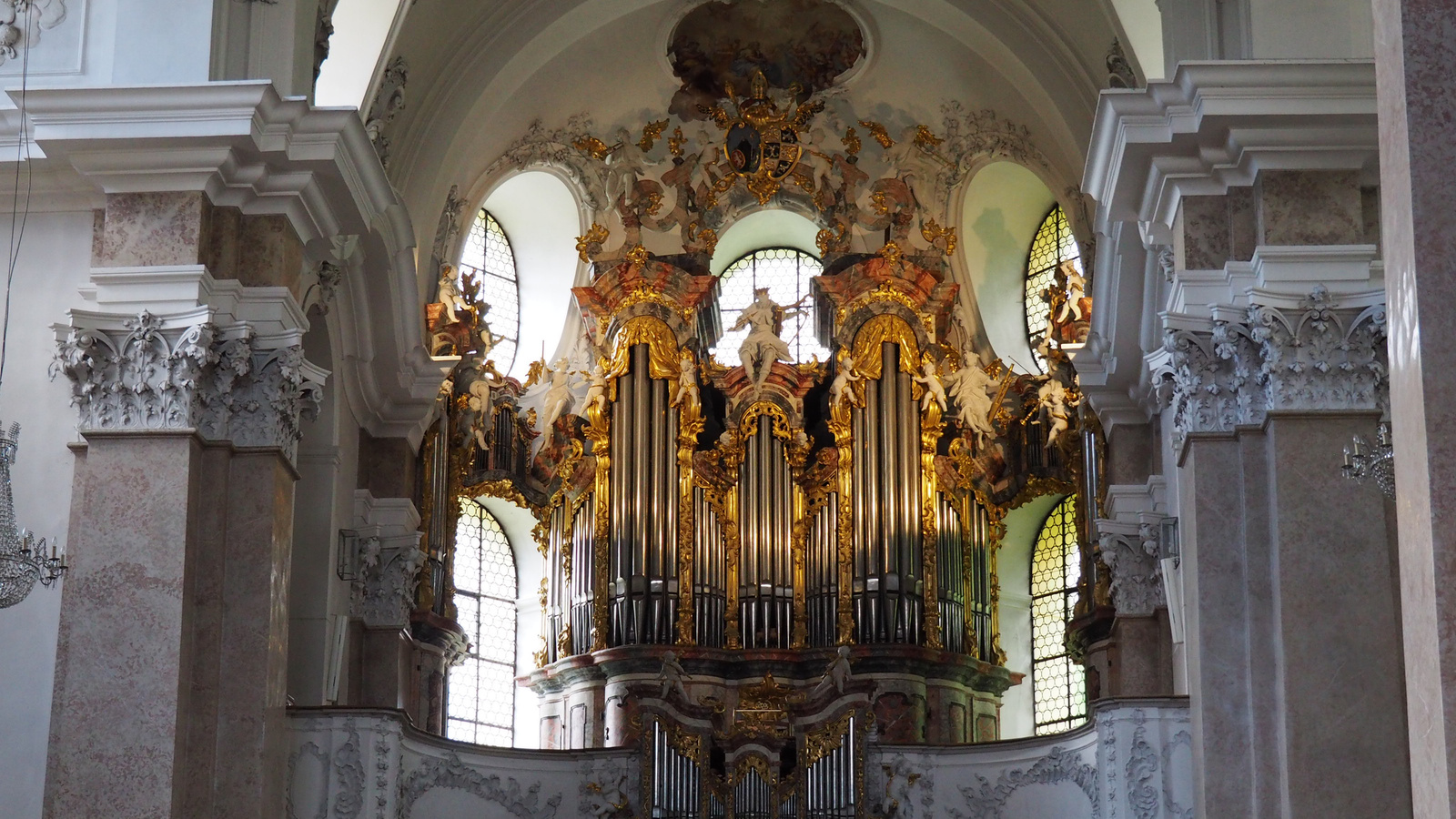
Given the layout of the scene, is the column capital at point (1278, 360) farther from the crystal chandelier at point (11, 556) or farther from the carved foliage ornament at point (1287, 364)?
the crystal chandelier at point (11, 556)

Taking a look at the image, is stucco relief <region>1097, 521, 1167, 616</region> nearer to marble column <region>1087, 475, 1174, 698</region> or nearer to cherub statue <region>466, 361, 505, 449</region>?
marble column <region>1087, 475, 1174, 698</region>

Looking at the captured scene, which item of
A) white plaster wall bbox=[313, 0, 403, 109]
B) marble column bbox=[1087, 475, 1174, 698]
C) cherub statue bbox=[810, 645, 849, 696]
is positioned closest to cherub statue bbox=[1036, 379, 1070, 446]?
marble column bbox=[1087, 475, 1174, 698]

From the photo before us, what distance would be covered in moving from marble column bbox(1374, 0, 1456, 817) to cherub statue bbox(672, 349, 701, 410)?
44.2 feet

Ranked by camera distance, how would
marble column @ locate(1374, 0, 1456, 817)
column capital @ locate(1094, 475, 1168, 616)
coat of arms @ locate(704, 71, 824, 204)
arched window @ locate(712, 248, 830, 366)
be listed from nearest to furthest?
marble column @ locate(1374, 0, 1456, 817) < column capital @ locate(1094, 475, 1168, 616) < coat of arms @ locate(704, 71, 824, 204) < arched window @ locate(712, 248, 830, 366)

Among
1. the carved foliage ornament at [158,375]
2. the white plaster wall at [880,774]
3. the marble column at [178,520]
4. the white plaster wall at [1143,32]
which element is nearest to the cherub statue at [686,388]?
the white plaster wall at [880,774]

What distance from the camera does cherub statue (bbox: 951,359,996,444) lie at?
19.5m

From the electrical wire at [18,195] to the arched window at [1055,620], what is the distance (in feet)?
33.6

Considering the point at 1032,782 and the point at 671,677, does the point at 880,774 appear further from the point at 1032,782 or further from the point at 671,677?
the point at 671,677

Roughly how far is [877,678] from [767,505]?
1.99 metres

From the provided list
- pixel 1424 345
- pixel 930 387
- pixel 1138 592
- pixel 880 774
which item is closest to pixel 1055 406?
pixel 930 387

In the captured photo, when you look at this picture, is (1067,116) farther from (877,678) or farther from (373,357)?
(373,357)

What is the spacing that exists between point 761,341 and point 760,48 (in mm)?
2993

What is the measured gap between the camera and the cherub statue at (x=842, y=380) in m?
19.5

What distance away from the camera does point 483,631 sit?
68.0 ft
